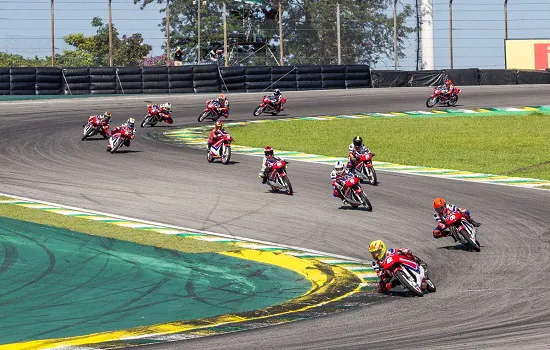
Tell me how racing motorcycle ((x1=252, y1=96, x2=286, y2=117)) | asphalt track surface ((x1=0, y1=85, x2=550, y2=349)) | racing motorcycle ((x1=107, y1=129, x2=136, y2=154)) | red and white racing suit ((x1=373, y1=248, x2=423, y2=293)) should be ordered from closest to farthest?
asphalt track surface ((x1=0, y1=85, x2=550, y2=349))
red and white racing suit ((x1=373, y1=248, x2=423, y2=293))
racing motorcycle ((x1=107, y1=129, x2=136, y2=154))
racing motorcycle ((x1=252, y1=96, x2=286, y2=117))

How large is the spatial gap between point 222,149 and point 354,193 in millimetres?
8069

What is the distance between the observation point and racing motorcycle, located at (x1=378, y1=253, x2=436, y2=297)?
1489cm

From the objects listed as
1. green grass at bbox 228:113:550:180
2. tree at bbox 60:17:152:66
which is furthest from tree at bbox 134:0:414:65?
green grass at bbox 228:113:550:180

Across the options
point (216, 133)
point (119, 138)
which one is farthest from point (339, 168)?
point (119, 138)

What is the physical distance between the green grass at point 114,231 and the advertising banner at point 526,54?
1696 inches

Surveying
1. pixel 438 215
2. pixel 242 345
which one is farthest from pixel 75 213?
pixel 242 345

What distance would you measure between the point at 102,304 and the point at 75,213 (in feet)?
29.3

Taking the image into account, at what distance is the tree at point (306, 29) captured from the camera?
59906 millimetres

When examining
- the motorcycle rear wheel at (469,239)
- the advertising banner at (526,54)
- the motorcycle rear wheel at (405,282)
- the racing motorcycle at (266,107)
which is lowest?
the motorcycle rear wheel at (405,282)

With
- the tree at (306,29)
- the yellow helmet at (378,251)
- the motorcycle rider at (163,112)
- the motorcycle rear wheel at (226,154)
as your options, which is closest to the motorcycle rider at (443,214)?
the yellow helmet at (378,251)

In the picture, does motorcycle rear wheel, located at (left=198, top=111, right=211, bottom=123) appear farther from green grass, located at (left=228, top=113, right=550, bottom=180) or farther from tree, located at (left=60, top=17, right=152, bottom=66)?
tree, located at (left=60, top=17, right=152, bottom=66)

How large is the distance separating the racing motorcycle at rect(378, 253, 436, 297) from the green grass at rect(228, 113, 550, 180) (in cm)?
1354

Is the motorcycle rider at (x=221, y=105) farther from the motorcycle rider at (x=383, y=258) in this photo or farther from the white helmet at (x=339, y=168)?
the motorcycle rider at (x=383, y=258)

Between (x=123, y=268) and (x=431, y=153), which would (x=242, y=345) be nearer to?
(x=123, y=268)
